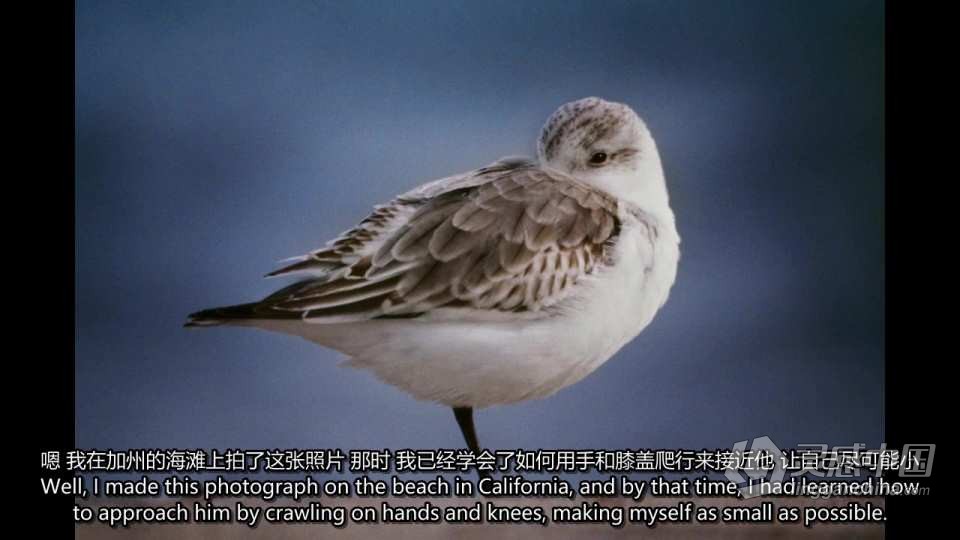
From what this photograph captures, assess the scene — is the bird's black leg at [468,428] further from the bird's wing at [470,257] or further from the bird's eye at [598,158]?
the bird's eye at [598,158]

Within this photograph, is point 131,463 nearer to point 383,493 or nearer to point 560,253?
point 383,493

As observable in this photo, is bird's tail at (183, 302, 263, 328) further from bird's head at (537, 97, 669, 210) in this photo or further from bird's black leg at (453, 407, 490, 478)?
bird's head at (537, 97, 669, 210)

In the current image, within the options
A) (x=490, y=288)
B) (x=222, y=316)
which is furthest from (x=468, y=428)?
(x=222, y=316)

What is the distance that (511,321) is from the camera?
13.8 ft

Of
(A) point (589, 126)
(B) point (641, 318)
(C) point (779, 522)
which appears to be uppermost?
(A) point (589, 126)

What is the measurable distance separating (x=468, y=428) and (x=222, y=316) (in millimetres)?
955

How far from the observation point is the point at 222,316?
4.05 m

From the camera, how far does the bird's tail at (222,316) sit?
4.05 metres

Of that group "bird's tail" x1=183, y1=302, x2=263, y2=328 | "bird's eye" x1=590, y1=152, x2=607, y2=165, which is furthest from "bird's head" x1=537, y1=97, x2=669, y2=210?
"bird's tail" x1=183, y1=302, x2=263, y2=328

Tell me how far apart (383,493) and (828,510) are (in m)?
1.39

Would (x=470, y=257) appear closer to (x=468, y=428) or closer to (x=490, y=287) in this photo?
(x=490, y=287)

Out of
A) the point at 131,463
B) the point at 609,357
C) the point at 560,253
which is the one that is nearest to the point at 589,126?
the point at 560,253

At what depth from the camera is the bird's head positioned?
446 centimetres

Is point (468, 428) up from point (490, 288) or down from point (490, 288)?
down
